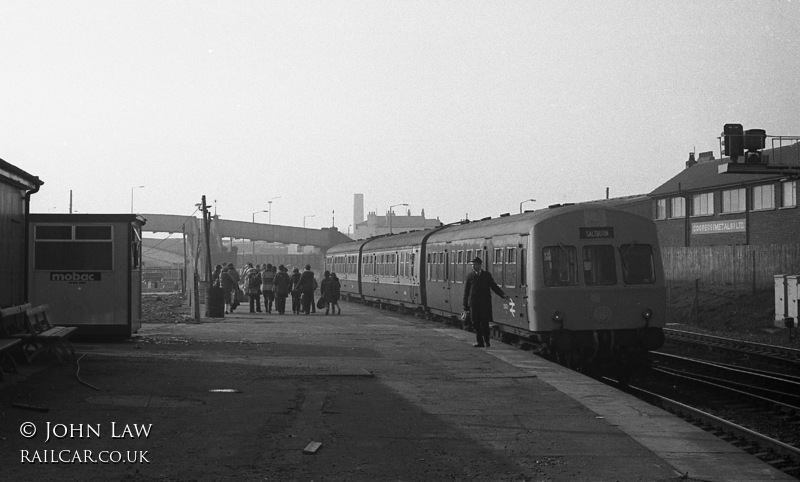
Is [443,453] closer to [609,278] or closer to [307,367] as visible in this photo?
[307,367]

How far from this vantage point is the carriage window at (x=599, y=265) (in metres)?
17.0

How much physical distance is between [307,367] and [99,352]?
4.02m

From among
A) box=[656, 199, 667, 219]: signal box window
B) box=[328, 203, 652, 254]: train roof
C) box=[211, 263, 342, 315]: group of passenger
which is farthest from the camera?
box=[656, 199, 667, 219]: signal box window

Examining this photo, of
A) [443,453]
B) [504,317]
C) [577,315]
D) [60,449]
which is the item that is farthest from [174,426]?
[504,317]

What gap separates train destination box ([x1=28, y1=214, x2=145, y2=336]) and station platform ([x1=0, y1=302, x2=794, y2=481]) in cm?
179

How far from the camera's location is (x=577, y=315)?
16.8 m

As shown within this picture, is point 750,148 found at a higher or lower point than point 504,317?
higher

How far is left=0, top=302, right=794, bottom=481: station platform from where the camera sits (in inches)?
296

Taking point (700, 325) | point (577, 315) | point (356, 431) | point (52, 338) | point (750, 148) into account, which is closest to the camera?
point (356, 431)

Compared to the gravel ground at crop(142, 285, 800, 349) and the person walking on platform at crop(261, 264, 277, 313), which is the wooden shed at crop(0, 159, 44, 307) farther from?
the person walking on platform at crop(261, 264, 277, 313)

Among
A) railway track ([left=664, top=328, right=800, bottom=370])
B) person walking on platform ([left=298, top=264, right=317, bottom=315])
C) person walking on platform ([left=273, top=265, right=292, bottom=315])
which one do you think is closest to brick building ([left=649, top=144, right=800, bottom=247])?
railway track ([left=664, top=328, right=800, bottom=370])

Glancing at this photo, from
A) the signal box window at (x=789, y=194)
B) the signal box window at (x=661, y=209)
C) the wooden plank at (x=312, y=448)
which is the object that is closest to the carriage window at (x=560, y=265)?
the wooden plank at (x=312, y=448)

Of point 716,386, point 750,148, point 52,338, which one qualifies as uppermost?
point 750,148

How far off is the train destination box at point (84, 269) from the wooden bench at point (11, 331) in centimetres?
360
